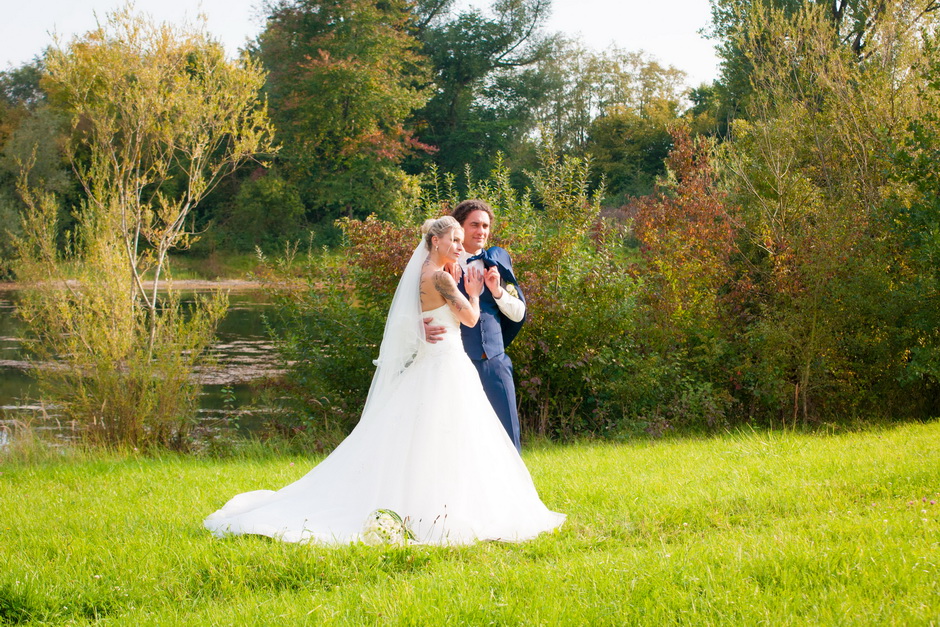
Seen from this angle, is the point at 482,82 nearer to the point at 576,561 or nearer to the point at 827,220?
the point at 827,220

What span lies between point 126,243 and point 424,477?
7090mm

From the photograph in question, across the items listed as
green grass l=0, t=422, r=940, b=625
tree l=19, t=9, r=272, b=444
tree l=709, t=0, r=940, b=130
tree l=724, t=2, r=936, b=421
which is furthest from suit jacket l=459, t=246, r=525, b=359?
tree l=709, t=0, r=940, b=130

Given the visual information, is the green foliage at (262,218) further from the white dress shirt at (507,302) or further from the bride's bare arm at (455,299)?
the bride's bare arm at (455,299)

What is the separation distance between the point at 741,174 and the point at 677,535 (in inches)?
279

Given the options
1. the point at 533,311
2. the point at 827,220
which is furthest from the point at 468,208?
the point at 827,220

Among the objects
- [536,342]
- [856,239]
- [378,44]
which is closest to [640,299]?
[536,342]

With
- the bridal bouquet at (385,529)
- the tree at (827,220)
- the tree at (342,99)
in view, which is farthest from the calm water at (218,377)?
the tree at (342,99)

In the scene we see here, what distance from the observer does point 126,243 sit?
33.0 ft

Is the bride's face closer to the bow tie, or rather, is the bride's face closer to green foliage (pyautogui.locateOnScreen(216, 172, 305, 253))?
the bow tie

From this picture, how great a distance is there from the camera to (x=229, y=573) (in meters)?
3.85

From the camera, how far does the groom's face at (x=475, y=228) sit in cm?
564

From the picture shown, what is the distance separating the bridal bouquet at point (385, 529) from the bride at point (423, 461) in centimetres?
3

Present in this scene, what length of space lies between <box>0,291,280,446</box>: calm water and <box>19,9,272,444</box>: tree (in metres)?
0.60

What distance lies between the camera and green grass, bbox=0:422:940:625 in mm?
3188
